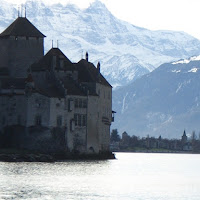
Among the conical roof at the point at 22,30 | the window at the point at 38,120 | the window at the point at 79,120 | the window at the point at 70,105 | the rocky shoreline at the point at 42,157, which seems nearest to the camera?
the rocky shoreline at the point at 42,157

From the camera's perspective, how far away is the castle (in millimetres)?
165125

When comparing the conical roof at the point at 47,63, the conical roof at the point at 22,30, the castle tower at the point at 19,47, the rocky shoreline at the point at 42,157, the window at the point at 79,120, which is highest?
the conical roof at the point at 22,30

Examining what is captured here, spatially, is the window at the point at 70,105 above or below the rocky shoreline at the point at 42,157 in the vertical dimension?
above

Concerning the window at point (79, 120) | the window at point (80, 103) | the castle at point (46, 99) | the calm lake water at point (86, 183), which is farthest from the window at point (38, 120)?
the calm lake water at point (86, 183)

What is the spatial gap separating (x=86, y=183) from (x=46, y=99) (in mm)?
49068

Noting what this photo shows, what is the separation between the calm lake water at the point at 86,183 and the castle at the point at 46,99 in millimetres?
16442

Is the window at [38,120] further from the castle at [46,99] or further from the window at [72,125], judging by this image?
the window at [72,125]

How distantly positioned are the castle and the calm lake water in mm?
16442

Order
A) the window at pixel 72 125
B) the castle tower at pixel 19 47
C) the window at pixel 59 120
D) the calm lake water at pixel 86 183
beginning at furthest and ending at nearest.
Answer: the castle tower at pixel 19 47 → the window at pixel 72 125 → the window at pixel 59 120 → the calm lake water at pixel 86 183

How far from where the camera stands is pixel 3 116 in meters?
167

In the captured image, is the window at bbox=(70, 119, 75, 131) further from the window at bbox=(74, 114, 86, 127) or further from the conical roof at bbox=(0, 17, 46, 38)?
the conical roof at bbox=(0, 17, 46, 38)

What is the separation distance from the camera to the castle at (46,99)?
16512cm

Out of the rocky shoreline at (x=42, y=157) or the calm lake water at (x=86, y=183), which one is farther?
the rocky shoreline at (x=42, y=157)

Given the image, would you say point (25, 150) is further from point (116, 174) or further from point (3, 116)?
point (116, 174)
